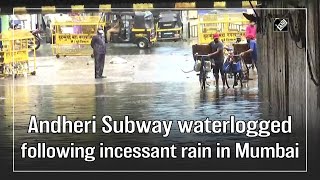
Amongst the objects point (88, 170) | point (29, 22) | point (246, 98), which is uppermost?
point (29, 22)

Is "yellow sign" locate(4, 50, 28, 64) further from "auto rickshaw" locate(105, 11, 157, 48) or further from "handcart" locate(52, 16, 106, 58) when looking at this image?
"auto rickshaw" locate(105, 11, 157, 48)

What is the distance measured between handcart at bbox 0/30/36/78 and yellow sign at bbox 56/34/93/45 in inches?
9.9

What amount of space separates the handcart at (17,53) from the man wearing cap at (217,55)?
1.65m

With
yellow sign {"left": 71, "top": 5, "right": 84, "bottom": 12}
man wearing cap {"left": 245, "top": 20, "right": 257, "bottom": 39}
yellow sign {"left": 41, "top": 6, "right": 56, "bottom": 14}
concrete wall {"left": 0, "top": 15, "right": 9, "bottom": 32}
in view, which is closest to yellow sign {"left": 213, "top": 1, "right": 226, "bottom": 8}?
man wearing cap {"left": 245, "top": 20, "right": 257, "bottom": 39}

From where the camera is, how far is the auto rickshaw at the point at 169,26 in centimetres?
1034

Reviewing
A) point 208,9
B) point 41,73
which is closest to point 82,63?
point 41,73

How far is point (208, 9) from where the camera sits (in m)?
10.4

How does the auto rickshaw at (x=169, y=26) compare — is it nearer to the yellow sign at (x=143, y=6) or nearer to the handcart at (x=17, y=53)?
the yellow sign at (x=143, y=6)

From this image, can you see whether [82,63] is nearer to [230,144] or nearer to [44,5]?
[44,5]

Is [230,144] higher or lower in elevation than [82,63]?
lower

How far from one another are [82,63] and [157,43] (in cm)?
72

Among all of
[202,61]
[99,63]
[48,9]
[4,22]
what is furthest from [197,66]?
[4,22]

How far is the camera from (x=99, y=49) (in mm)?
10359

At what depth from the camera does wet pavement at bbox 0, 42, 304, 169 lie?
1027cm
